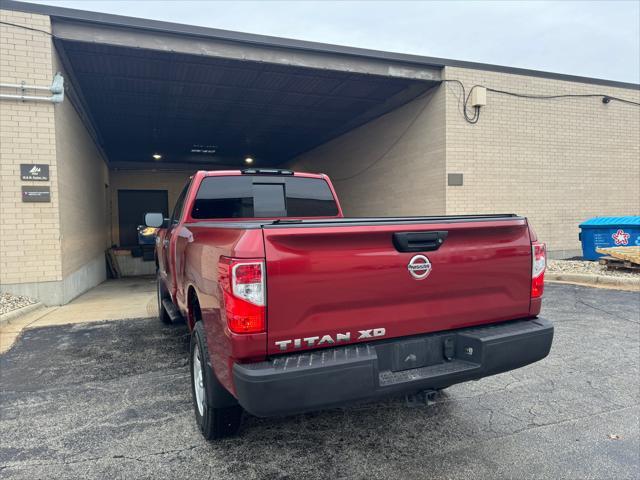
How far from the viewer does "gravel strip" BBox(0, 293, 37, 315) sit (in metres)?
7.07

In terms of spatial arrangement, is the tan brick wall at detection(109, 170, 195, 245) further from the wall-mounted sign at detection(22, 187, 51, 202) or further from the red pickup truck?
the red pickup truck

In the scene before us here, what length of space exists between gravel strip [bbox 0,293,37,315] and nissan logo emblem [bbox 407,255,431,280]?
23.8ft

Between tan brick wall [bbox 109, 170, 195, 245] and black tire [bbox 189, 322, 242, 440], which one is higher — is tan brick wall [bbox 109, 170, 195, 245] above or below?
above

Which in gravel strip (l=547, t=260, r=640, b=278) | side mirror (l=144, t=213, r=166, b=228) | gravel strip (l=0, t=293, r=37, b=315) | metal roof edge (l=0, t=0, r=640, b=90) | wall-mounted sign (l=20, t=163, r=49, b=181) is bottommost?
gravel strip (l=0, t=293, r=37, b=315)

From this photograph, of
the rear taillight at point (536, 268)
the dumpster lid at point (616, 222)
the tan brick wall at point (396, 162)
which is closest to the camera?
the rear taillight at point (536, 268)

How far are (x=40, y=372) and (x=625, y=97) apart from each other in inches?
629

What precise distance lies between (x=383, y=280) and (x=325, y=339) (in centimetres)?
49

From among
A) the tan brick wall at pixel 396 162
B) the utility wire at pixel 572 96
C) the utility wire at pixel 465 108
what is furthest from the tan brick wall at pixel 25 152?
the utility wire at pixel 572 96

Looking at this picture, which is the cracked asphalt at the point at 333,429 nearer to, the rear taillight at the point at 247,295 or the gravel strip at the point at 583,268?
the rear taillight at the point at 247,295

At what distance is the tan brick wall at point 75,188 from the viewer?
27.5ft

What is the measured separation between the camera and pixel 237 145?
1916 centimetres

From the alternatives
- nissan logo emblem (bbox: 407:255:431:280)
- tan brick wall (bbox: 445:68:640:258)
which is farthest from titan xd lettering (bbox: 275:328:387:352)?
tan brick wall (bbox: 445:68:640:258)

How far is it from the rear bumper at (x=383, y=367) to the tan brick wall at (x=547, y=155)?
8379 mm

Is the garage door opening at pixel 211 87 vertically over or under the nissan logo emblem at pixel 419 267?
over
